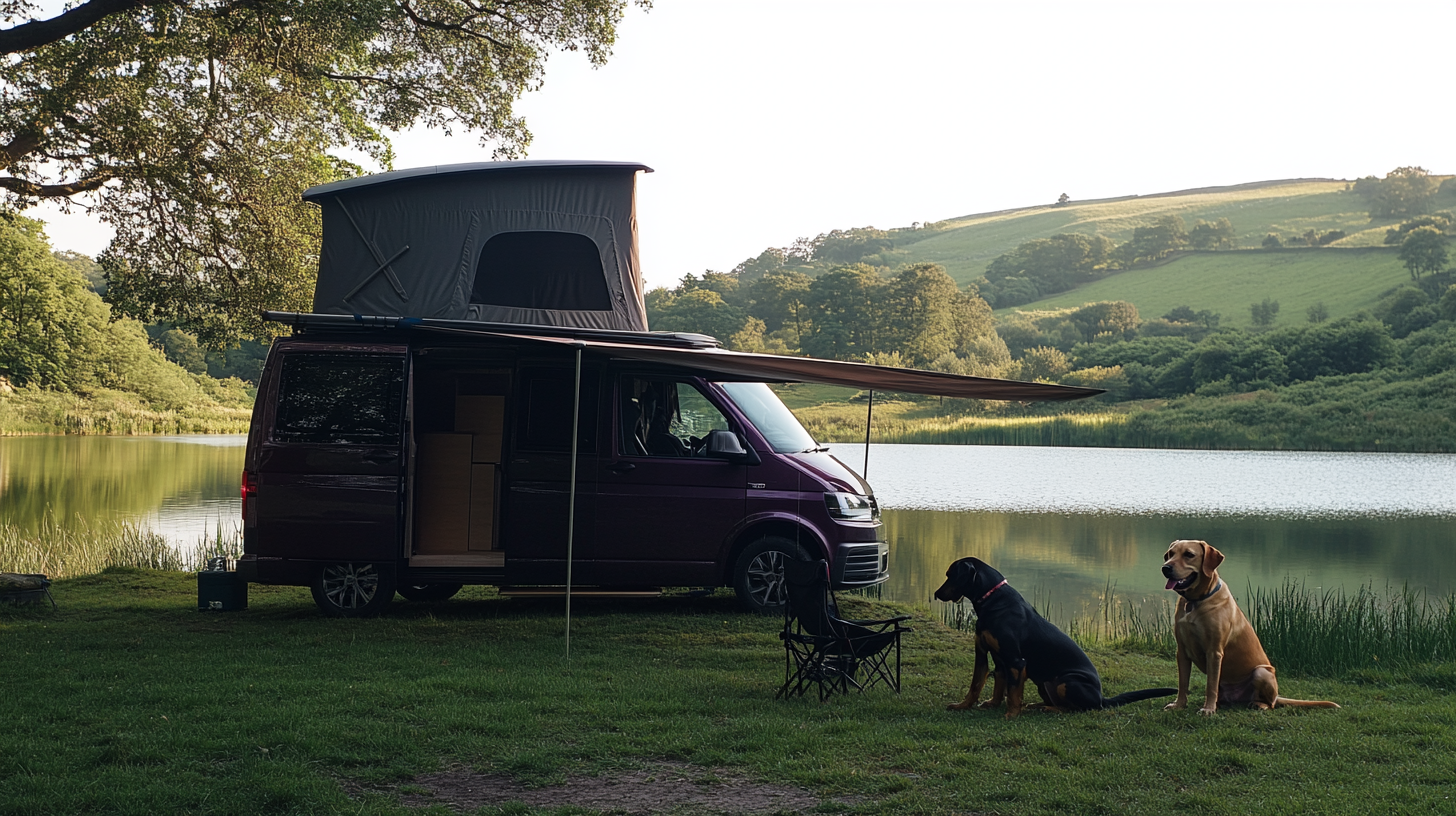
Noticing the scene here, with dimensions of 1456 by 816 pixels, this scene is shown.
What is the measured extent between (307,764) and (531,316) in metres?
5.84

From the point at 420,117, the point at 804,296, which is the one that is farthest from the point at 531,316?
the point at 804,296

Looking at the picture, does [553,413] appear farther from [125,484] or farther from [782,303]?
[782,303]

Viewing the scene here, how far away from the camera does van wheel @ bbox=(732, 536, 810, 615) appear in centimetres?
876

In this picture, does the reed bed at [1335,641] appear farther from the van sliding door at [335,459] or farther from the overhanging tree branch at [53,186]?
the overhanging tree branch at [53,186]

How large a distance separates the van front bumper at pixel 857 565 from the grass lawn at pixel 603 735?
1.13 meters

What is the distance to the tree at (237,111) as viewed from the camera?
12453 mm

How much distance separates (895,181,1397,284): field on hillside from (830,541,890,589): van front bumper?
296 ft

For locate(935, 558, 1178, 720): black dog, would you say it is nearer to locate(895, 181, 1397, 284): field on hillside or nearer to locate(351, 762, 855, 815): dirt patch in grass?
locate(351, 762, 855, 815): dirt patch in grass

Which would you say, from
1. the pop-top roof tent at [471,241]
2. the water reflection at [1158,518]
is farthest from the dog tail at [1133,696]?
the water reflection at [1158,518]

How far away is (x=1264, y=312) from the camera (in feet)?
226

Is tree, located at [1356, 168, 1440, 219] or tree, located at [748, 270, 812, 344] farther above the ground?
tree, located at [1356, 168, 1440, 219]

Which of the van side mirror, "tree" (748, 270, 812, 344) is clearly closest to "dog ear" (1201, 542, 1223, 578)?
the van side mirror

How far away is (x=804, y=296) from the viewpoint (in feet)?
248

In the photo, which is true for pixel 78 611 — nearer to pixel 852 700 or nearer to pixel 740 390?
pixel 740 390
